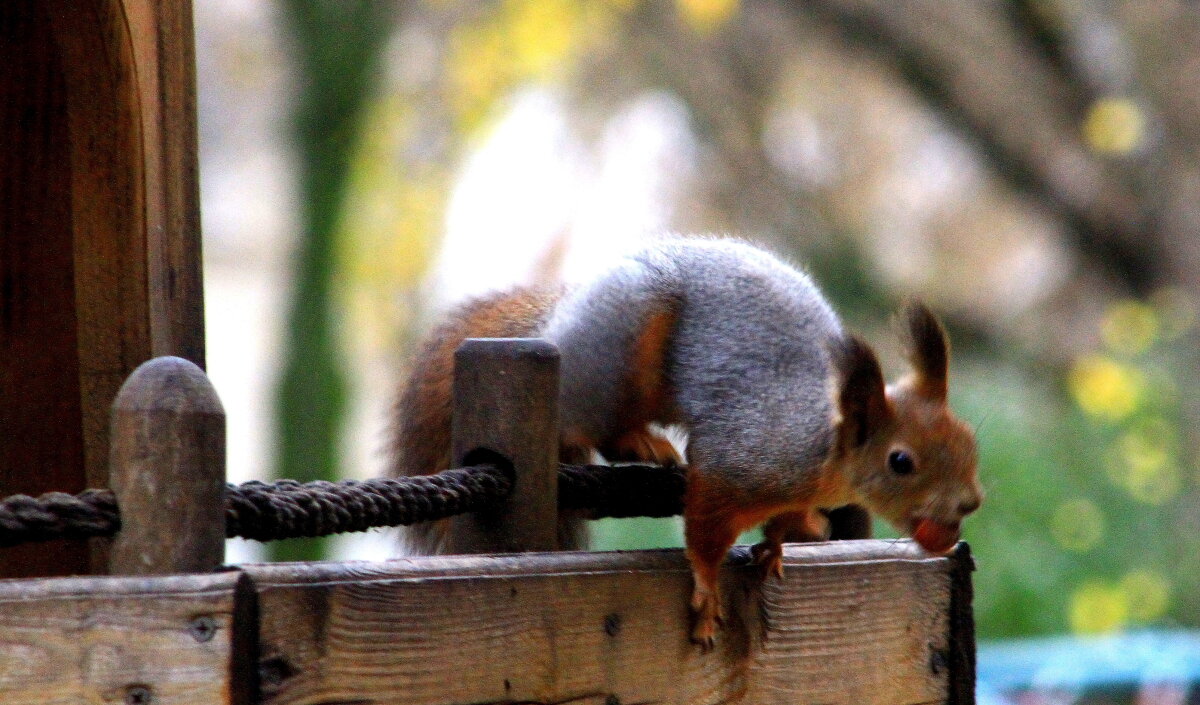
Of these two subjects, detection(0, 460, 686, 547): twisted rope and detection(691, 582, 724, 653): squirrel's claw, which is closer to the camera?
detection(0, 460, 686, 547): twisted rope

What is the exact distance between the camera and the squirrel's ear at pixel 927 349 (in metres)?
1.71

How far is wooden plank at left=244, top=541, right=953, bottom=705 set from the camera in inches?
45.6

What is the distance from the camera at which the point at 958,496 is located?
1.70 metres

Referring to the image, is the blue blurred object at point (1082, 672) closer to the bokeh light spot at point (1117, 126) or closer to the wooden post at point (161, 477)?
the bokeh light spot at point (1117, 126)

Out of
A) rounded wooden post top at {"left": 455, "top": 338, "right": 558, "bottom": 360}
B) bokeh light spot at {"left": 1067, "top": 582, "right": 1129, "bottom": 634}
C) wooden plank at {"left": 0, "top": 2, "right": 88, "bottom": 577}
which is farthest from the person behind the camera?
bokeh light spot at {"left": 1067, "top": 582, "right": 1129, "bottom": 634}

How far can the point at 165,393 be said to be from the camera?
3.74 feet

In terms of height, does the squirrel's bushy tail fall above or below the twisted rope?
above

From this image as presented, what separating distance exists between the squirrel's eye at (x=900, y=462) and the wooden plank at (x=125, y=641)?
864 millimetres

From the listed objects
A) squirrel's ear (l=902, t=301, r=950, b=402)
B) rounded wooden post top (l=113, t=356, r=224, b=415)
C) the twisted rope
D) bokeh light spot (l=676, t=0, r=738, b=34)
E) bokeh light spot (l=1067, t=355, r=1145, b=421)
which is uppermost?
bokeh light spot (l=676, t=0, r=738, b=34)

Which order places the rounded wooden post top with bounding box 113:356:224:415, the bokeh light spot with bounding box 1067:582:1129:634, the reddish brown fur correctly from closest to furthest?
1. the rounded wooden post top with bounding box 113:356:224:415
2. the reddish brown fur
3. the bokeh light spot with bounding box 1067:582:1129:634

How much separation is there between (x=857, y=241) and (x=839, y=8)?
120 centimetres

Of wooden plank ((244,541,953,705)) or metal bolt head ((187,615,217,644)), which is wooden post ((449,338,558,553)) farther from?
metal bolt head ((187,615,217,644))

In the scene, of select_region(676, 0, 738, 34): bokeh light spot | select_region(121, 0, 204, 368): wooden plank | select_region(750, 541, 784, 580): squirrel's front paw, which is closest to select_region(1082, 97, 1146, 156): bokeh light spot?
select_region(676, 0, 738, 34): bokeh light spot

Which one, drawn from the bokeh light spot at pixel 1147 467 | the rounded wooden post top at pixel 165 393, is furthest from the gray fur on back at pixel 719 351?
the bokeh light spot at pixel 1147 467
